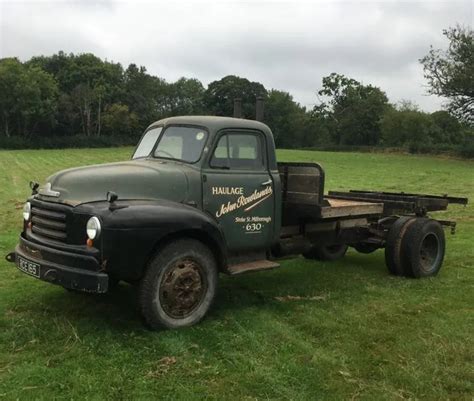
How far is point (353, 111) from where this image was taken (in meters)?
82.7

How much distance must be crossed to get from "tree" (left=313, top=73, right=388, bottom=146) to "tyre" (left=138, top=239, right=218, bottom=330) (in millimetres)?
76899

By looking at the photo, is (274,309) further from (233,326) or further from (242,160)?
(242,160)

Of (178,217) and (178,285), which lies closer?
(178,217)

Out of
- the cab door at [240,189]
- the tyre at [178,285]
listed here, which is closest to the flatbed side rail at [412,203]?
the cab door at [240,189]

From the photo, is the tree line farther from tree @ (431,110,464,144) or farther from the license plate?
the license plate

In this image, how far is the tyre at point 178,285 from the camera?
5.44 m

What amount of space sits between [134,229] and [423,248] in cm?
498

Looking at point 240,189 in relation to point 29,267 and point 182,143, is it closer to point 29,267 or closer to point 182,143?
point 182,143

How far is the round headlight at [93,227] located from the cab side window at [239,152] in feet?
5.31

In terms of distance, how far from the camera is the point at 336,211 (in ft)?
24.8

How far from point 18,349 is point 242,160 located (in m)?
3.13

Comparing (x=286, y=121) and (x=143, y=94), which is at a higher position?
(x=143, y=94)

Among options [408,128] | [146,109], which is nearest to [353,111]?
[408,128]

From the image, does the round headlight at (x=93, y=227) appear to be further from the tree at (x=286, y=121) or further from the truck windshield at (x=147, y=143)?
the tree at (x=286, y=121)
